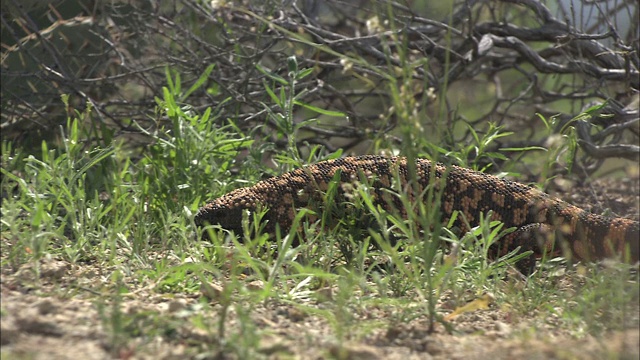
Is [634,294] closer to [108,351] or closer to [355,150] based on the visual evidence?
[108,351]

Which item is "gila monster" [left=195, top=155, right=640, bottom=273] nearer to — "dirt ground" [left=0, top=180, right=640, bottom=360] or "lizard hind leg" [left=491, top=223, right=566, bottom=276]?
"lizard hind leg" [left=491, top=223, right=566, bottom=276]

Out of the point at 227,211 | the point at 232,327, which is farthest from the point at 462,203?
the point at 232,327

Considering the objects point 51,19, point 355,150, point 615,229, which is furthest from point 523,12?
point 51,19

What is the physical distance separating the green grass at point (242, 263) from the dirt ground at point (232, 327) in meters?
0.02

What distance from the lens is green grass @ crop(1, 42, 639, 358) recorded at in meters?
2.19

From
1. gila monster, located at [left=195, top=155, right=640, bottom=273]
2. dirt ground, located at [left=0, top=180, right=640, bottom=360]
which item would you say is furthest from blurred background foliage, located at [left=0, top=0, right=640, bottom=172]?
dirt ground, located at [left=0, top=180, right=640, bottom=360]

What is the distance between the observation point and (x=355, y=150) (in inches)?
221

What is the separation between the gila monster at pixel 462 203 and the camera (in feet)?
11.3

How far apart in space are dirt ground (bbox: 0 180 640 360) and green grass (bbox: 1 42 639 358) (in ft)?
0.06

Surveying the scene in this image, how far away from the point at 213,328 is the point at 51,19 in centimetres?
332

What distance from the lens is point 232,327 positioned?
2.15 meters

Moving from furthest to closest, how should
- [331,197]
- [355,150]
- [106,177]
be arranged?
1. [355,150]
2. [106,177]
3. [331,197]

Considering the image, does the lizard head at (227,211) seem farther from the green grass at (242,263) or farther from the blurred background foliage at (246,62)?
the blurred background foliage at (246,62)

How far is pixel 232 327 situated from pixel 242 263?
804mm
